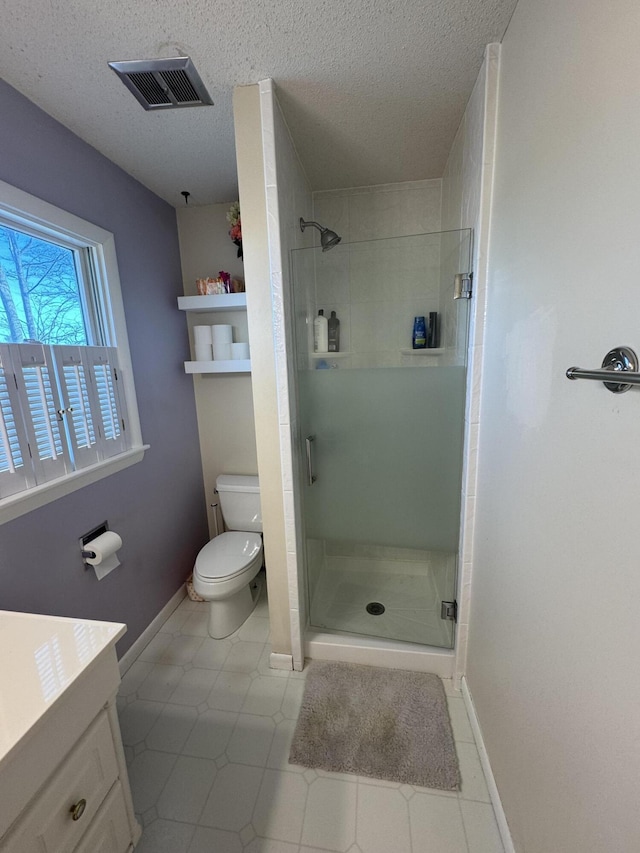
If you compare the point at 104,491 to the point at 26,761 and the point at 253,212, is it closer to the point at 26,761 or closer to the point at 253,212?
the point at 26,761

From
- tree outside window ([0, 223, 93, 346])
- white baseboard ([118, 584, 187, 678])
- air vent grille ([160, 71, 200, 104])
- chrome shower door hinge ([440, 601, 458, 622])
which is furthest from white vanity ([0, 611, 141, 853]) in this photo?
air vent grille ([160, 71, 200, 104])

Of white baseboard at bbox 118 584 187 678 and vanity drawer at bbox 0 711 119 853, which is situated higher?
vanity drawer at bbox 0 711 119 853

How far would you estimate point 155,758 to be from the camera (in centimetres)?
128

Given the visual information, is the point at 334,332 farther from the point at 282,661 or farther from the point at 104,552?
the point at 282,661

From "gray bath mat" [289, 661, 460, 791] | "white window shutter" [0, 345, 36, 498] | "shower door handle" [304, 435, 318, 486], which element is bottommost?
"gray bath mat" [289, 661, 460, 791]

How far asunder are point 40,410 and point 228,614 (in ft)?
4.44

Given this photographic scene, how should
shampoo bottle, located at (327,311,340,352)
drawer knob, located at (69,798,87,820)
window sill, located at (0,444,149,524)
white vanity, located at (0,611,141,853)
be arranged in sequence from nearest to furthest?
white vanity, located at (0,611,141,853), drawer knob, located at (69,798,87,820), window sill, located at (0,444,149,524), shampoo bottle, located at (327,311,340,352)

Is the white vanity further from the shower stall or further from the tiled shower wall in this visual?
the tiled shower wall

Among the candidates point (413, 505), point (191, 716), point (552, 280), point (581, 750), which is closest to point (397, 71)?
point (552, 280)

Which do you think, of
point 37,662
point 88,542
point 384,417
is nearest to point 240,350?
point 384,417

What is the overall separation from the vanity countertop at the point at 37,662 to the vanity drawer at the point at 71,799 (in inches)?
7.4

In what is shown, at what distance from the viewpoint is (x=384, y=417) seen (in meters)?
1.56

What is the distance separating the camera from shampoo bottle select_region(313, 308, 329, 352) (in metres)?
1.75

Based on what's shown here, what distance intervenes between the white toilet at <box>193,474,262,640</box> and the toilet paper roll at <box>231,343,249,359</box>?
78 cm
